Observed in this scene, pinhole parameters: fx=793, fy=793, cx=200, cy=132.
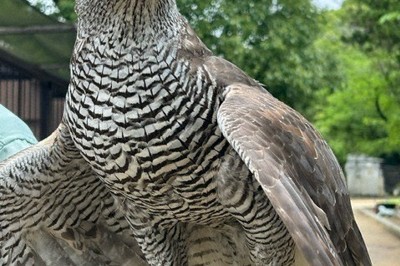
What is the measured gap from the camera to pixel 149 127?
2.27 m

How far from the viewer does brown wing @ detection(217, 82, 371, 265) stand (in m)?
2.10

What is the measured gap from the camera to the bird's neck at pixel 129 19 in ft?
7.60

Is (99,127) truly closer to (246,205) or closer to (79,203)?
(246,205)

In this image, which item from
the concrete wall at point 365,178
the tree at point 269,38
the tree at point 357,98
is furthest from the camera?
the concrete wall at point 365,178

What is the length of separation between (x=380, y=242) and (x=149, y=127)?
15191mm

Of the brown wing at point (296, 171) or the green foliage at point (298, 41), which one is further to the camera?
the green foliage at point (298, 41)

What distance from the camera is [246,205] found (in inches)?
96.0

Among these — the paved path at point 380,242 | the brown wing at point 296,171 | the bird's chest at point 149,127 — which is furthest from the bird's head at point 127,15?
the paved path at point 380,242

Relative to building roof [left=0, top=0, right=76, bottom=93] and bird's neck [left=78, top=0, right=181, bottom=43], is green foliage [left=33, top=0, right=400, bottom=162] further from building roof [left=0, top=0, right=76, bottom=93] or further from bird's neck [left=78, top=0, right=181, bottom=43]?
bird's neck [left=78, top=0, right=181, bottom=43]

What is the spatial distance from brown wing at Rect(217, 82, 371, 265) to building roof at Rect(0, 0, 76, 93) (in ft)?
7.89

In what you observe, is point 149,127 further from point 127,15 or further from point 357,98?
point 357,98

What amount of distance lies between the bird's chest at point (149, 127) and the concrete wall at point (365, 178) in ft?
107

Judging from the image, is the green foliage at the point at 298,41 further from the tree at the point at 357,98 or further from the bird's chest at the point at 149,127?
the bird's chest at the point at 149,127

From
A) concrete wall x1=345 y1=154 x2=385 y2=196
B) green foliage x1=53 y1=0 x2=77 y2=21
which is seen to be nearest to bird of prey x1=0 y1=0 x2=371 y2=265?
green foliage x1=53 y1=0 x2=77 y2=21
